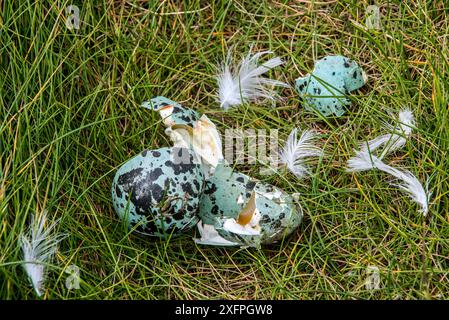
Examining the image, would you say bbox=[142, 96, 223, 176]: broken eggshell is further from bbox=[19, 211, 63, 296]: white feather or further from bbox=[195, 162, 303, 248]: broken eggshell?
bbox=[19, 211, 63, 296]: white feather

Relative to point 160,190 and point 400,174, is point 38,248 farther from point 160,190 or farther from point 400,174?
point 400,174

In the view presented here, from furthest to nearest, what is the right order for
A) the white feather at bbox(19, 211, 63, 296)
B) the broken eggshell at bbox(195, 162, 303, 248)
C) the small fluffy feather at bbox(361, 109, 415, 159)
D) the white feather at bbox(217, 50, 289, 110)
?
the white feather at bbox(217, 50, 289, 110)
the small fluffy feather at bbox(361, 109, 415, 159)
the broken eggshell at bbox(195, 162, 303, 248)
the white feather at bbox(19, 211, 63, 296)

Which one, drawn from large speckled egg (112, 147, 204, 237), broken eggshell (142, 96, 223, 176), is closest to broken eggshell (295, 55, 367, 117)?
broken eggshell (142, 96, 223, 176)

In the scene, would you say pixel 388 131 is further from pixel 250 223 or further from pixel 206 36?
pixel 206 36

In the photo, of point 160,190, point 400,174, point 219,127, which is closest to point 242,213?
point 160,190

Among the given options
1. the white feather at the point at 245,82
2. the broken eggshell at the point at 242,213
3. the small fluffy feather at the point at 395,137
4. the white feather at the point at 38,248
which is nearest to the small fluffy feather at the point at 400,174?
the small fluffy feather at the point at 395,137

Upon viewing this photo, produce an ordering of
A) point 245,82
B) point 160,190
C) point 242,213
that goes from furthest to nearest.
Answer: point 245,82 < point 242,213 < point 160,190
